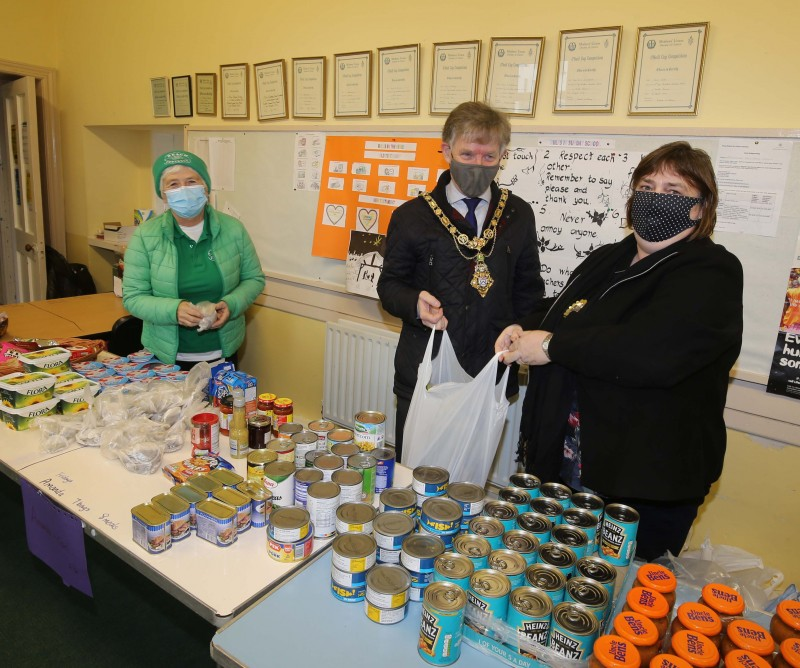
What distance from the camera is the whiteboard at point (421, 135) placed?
192 centimetres

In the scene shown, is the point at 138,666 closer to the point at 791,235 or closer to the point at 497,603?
the point at 497,603

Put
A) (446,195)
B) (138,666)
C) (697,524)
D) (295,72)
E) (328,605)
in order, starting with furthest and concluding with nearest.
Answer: (295,72), (697,524), (446,195), (138,666), (328,605)

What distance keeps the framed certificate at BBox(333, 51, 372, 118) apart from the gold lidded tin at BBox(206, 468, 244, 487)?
6.89 feet

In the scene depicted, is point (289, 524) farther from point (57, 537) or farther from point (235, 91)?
point (235, 91)

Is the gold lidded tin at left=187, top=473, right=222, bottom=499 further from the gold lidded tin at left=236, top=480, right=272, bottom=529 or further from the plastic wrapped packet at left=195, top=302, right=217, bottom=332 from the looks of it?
the plastic wrapped packet at left=195, top=302, right=217, bottom=332

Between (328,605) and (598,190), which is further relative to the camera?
(598,190)

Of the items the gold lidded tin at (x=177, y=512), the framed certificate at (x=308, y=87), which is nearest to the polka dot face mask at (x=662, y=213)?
the gold lidded tin at (x=177, y=512)

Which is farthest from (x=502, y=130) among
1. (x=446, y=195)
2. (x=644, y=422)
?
(x=644, y=422)

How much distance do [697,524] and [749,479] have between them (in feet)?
0.92

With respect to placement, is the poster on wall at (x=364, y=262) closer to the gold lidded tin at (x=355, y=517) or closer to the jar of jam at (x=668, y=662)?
the gold lidded tin at (x=355, y=517)

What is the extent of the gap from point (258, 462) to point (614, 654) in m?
0.88

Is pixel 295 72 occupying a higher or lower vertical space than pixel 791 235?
higher

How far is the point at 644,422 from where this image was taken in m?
1.37

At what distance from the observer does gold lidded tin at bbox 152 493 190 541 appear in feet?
4.15
